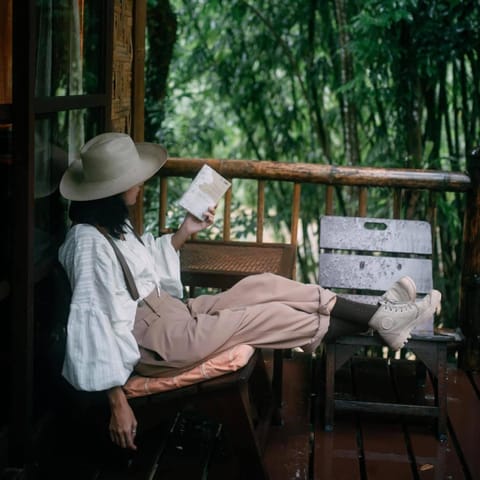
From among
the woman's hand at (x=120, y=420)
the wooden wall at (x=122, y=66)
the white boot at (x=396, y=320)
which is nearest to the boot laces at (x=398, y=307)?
the white boot at (x=396, y=320)

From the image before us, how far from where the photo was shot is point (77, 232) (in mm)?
2844

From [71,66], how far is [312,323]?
3.91 feet

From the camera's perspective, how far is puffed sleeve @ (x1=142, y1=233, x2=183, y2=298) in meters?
3.30

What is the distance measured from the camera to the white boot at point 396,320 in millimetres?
3211

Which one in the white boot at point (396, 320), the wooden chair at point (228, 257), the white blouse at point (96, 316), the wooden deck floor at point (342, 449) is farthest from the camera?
the wooden chair at point (228, 257)

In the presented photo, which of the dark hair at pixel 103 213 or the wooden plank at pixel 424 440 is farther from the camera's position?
the wooden plank at pixel 424 440

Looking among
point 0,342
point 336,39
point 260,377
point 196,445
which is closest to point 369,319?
point 260,377

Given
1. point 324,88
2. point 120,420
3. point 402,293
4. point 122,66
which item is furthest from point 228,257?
point 324,88

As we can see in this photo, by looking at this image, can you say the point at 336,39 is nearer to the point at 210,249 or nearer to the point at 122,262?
the point at 210,249

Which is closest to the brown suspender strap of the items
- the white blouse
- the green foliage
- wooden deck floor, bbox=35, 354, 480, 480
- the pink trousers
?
the white blouse

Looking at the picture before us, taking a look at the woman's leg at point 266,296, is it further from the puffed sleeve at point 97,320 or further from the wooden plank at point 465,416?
the wooden plank at point 465,416

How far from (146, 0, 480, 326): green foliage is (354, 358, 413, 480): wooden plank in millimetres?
1245

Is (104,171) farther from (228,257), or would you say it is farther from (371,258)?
(371,258)

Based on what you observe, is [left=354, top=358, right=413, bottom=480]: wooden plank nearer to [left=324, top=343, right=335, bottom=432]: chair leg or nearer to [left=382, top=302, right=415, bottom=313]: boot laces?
[left=324, top=343, right=335, bottom=432]: chair leg
